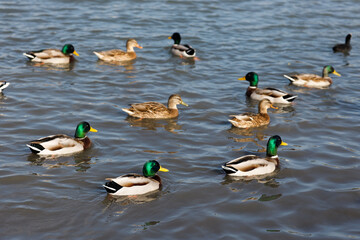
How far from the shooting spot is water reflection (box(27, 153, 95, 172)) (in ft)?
38.6

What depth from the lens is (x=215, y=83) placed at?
17.5 metres

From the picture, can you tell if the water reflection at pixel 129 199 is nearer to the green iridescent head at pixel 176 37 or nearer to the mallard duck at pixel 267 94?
the mallard duck at pixel 267 94

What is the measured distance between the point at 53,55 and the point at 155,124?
575 centimetres

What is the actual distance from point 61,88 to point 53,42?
15.1 feet

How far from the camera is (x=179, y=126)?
1433cm

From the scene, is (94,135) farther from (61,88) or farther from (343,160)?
(343,160)

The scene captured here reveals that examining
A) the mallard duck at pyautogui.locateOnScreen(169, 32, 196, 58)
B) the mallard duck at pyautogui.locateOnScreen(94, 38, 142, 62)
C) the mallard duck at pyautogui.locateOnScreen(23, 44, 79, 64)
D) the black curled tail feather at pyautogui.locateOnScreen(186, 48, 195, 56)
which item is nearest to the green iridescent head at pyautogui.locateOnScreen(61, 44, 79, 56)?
the mallard duck at pyautogui.locateOnScreen(23, 44, 79, 64)

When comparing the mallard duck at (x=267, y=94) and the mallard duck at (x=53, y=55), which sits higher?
the mallard duck at (x=53, y=55)

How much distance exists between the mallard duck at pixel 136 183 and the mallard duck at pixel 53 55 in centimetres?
874

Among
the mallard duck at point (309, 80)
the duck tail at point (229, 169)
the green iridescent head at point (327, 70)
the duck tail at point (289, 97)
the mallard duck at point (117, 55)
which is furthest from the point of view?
the mallard duck at point (117, 55)

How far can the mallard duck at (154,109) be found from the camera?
47.6 feet

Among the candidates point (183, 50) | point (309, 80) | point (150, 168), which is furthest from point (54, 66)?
point (150, 168)

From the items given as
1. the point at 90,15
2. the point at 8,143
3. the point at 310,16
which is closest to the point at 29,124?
the point at 8,143

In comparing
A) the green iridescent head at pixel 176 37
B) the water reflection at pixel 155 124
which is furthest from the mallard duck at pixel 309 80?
the green iridescent head at pixel 176 37
